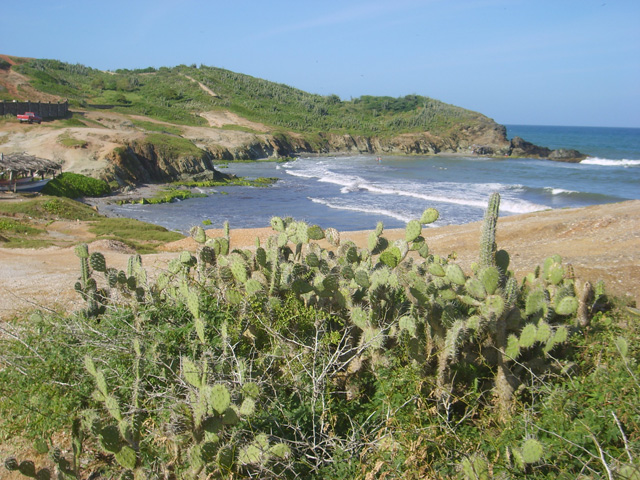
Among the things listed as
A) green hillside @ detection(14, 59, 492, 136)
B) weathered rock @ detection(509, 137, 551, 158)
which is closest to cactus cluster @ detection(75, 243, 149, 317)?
green hillside @ detection(14, 59, 492, 136)

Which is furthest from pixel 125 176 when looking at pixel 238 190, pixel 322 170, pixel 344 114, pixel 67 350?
pixel 344 114

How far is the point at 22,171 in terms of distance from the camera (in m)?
21.9

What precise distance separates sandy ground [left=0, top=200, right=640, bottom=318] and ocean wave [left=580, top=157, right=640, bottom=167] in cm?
4390

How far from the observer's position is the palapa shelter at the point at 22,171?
67.7ft

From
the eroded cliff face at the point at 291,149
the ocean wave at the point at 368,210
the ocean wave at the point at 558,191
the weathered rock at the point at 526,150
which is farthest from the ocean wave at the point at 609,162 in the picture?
the ocean wave at the point at 368,210

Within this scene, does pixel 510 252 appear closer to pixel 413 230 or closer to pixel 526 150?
pixel 413 230

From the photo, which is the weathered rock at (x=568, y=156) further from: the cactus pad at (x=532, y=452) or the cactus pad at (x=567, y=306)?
the cactus pad at (x=532, y=452)

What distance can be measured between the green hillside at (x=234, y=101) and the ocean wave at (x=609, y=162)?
2299 cm

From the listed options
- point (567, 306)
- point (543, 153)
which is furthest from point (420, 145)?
point (567, 306)

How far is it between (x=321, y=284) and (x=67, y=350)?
2.15m

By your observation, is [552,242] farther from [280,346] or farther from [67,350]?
[67,350]

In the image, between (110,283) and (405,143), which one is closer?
(110,283)

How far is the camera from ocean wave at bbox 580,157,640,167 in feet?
171

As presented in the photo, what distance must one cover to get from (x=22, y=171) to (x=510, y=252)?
20877mm
